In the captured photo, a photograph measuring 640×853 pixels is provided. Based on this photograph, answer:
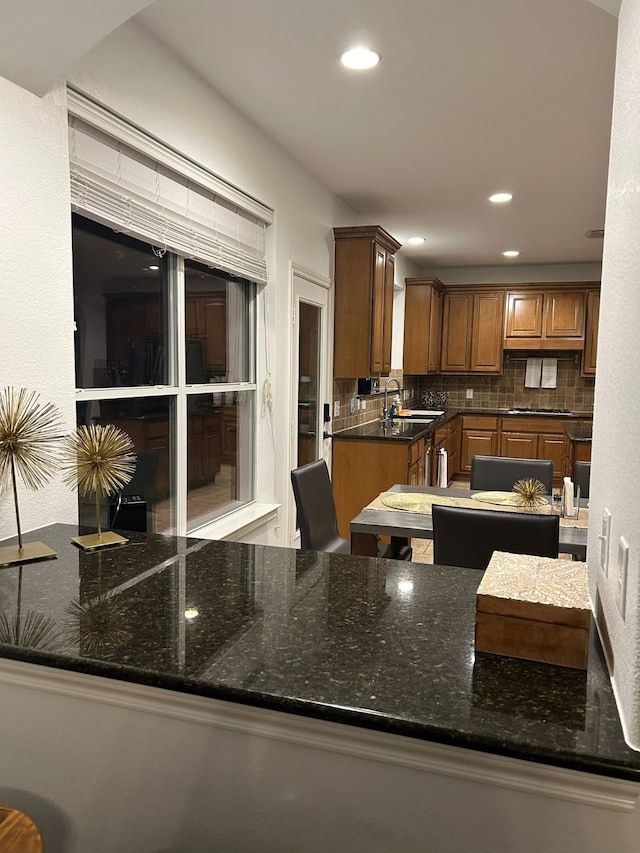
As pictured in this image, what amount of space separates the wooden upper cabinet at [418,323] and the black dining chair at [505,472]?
3.73 m

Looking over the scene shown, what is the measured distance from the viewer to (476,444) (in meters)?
7.70

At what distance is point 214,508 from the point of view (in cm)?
336

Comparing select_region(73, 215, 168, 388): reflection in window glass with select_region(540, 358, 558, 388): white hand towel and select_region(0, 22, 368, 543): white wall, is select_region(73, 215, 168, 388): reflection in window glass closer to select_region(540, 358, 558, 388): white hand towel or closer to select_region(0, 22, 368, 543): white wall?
select_region(0, 22, 368, 543): white wall

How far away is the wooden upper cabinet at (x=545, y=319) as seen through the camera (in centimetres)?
730

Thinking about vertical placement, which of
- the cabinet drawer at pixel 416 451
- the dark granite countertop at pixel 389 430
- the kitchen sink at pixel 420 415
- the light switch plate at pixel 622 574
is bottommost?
the cabinet drawer at pixel 416 451

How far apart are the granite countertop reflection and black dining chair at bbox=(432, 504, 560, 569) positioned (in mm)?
489

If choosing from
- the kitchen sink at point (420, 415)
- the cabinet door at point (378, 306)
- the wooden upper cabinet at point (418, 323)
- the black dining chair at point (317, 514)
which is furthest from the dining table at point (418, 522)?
the wooden upper cabinet at point (418, 323)

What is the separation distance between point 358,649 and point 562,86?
8.96 feet

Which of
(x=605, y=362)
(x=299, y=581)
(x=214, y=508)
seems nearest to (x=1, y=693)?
(x=299, y=581)

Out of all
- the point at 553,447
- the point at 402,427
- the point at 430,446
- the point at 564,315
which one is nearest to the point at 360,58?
the point at 402,427

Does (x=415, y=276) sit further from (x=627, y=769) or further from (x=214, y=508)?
(x=627, y=769)

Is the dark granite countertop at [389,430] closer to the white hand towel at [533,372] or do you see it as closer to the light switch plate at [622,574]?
the white hand towel at [533,372]

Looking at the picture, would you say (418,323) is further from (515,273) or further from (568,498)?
(568,498)

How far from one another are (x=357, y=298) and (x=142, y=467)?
2.52 meters
